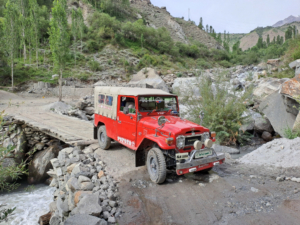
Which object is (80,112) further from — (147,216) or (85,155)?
(147,216)

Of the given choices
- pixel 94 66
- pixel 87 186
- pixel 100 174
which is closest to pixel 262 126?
pixel 100 174

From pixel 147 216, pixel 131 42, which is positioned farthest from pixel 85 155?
pixel 131 42

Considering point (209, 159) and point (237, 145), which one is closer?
point (209, 159)

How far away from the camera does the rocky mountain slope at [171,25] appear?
86750mm

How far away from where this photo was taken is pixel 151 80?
22.7 metres

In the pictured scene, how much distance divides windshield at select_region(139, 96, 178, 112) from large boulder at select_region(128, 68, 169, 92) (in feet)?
49.7

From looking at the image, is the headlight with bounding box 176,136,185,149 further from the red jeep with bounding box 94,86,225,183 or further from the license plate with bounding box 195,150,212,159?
the license plate with bounding box 195,150,212,159

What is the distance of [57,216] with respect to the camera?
5156 mm

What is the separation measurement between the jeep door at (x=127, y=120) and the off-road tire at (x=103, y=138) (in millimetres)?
954

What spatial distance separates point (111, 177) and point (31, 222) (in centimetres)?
353

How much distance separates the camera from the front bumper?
4.56 metres

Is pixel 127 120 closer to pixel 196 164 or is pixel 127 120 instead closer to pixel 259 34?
pixel 196 164

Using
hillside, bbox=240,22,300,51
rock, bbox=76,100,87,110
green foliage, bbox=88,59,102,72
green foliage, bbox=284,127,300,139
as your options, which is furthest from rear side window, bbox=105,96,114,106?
hillside, bbox=240,22,300,51

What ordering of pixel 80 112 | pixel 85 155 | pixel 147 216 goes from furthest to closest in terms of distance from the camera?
pixel 80 112 < pixel 85 155 < pixel 147 216
